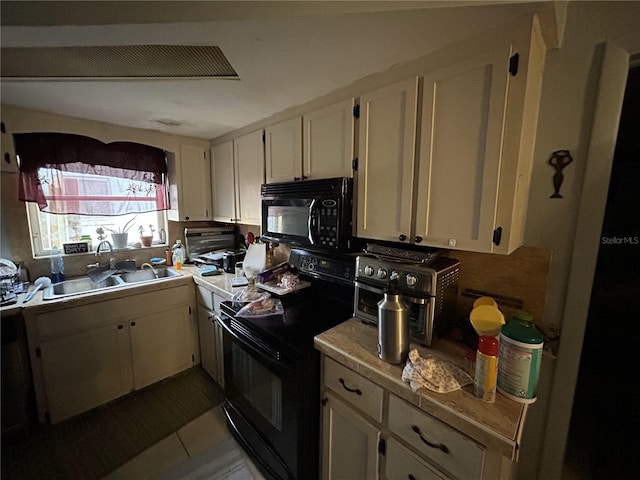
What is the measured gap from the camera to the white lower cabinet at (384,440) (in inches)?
31.8

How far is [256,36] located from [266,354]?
4.60ft

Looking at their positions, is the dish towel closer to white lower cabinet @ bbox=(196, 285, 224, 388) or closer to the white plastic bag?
the white plastic bag

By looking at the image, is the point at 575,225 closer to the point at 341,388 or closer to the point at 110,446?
the point at 341,388

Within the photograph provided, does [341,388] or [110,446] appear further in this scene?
[110,446]

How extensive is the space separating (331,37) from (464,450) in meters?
1.49

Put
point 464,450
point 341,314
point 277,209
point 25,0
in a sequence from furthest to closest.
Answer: point 277,209 → point 341,314 → point 464,450 → point 25,0

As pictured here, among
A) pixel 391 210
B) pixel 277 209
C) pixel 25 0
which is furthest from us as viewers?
pixel 277 209

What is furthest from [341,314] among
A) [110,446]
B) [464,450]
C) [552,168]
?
[110,446]

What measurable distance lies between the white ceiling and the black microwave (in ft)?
1.76

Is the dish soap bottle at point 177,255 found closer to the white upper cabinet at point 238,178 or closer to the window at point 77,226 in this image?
the window at point 77,226

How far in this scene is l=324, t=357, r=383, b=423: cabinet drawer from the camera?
1024 millimetres

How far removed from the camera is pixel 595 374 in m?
1.92

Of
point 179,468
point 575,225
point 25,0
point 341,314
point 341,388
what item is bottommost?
point 179,468

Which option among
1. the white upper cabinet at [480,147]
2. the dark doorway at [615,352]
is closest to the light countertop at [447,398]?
the white upper cabinet at [480,147]
